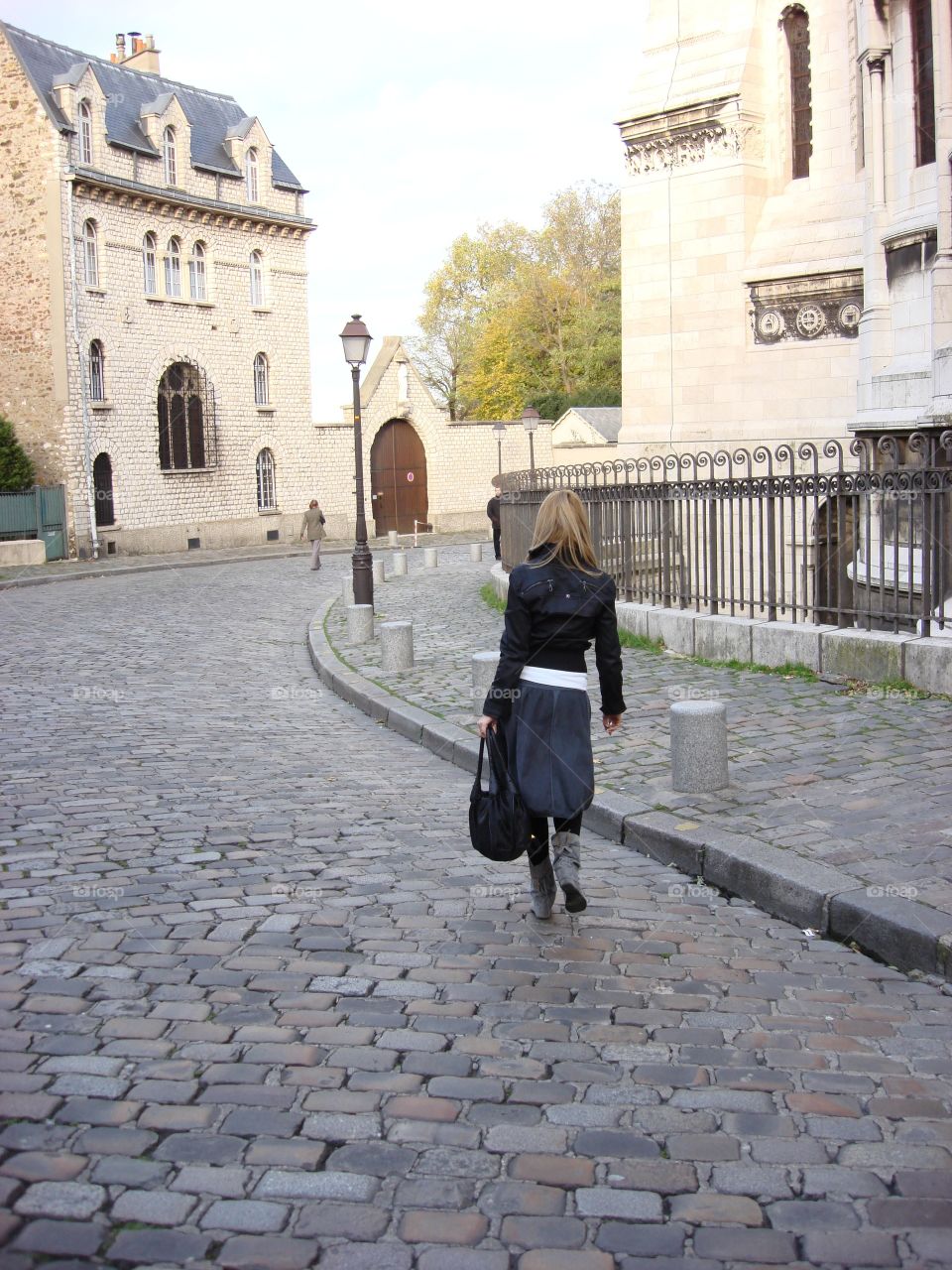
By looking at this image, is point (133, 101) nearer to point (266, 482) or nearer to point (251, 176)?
point (251, 176)

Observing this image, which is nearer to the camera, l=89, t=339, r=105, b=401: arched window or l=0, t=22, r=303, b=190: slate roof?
l=0, t=22, r=303, b=190: slate roof

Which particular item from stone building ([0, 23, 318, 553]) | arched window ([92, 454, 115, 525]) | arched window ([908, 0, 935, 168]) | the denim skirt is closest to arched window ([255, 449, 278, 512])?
stone building ([0, 23, 318, 553])

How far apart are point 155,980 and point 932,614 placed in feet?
22.0

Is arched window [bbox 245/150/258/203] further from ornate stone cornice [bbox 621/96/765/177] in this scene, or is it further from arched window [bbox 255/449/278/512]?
ornate stone cornice [bbox 621/96/765/177]

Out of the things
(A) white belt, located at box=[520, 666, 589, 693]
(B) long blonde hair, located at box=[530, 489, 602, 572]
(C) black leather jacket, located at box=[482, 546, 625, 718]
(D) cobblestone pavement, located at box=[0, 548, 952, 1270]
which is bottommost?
(D) cobblestone pavement, located at box=[0, 548, 952, 1270]

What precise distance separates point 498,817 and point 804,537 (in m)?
5.91

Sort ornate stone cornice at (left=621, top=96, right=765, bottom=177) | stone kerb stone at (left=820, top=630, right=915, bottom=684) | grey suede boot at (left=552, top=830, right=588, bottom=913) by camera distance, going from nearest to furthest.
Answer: grey suede boot at (left=552, top=830, right=588, bottom=913) < stone kerb stone at (left=820, top=630, right=915, bottom=684) < ornate stone cornice at (left=621, top=96, right=765, bottom=177)

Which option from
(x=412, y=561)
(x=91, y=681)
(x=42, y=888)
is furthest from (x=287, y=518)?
(x=42, y=888)

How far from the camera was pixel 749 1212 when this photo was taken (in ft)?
10.6

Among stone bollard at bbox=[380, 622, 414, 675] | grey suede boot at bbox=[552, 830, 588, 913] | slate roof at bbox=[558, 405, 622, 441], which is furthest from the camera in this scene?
slate roof at bbox=[558, 405, 622, 441]

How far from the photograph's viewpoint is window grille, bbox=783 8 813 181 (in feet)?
59.9

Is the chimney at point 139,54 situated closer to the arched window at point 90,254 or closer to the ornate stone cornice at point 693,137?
the arched window at point 90,254

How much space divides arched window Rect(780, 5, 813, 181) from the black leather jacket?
15.0m

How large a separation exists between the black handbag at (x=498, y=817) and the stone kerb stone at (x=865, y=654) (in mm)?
5094
